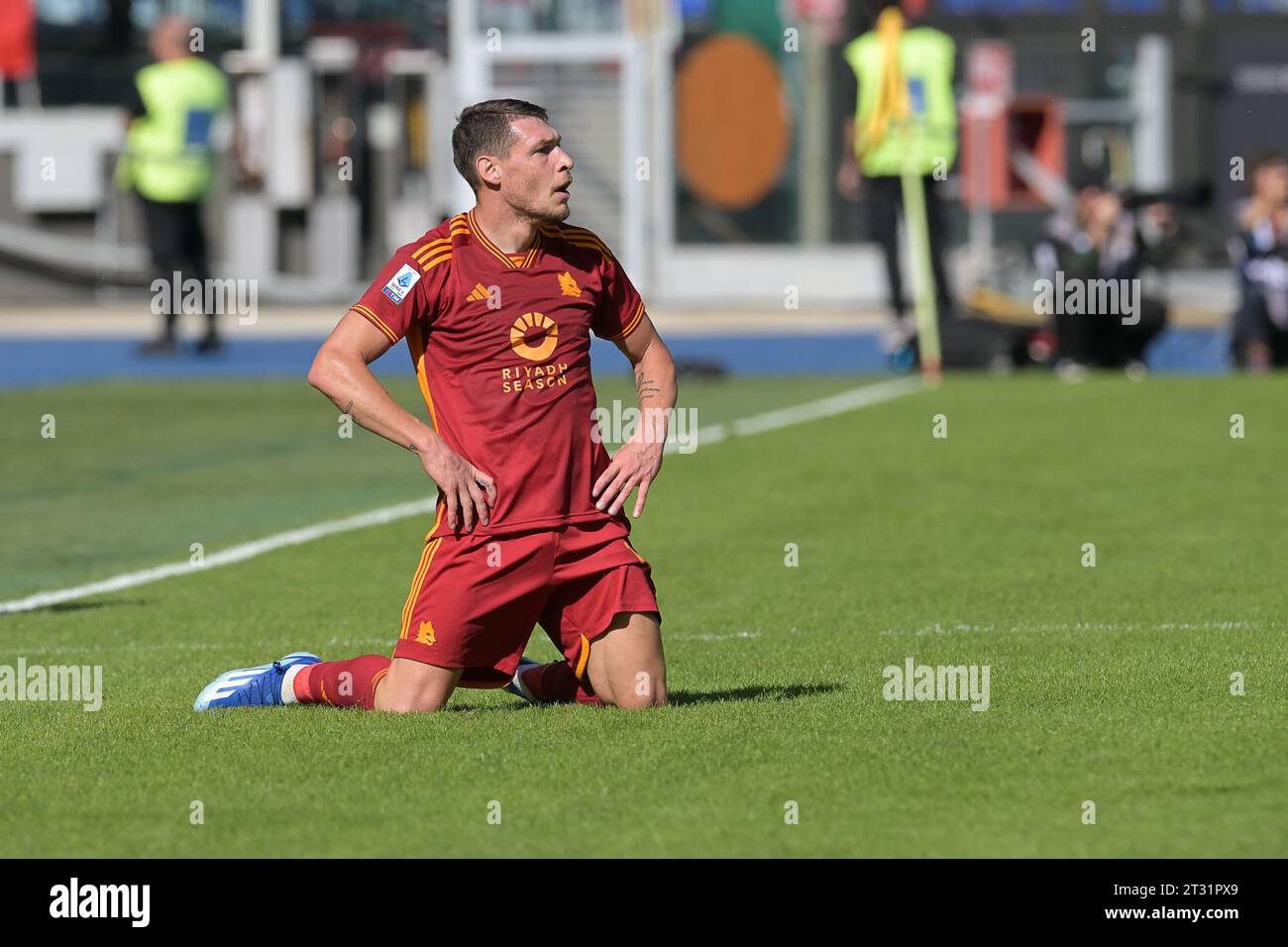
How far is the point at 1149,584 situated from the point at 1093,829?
4.08 m

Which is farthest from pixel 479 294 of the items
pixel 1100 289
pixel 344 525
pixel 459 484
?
pixel 1100 289

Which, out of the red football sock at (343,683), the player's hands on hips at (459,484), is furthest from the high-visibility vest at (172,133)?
the player's hands on hips at (459,484)

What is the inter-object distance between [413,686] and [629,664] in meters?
0.57

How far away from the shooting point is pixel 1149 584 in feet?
31.2

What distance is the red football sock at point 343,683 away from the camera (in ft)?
23.4

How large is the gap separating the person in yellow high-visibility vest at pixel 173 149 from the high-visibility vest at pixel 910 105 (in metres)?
6.01

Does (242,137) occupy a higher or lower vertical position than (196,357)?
higher

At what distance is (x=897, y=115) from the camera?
768 inches

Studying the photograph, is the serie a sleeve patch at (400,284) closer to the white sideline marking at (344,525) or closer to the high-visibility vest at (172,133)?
the white sideline marking at (344,525)

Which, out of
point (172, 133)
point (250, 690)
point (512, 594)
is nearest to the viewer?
point (512, 594)

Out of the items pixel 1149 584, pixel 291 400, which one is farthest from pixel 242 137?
pixel 1149 584

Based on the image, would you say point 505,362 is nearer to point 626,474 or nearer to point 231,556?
point 626,474

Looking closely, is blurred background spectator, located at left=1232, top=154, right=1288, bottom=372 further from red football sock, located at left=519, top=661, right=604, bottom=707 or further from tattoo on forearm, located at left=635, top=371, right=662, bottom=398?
red football sock, located at left=519, top=661, right=604, bottom=707
